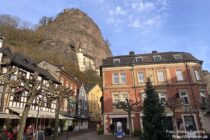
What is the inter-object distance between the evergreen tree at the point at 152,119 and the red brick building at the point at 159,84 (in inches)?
359

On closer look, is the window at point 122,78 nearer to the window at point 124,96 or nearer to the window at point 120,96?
the window at point 120,96

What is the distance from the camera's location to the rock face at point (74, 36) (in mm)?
72069

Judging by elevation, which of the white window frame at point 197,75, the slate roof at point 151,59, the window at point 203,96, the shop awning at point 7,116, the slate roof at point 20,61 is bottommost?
the shop awning at point 7,116

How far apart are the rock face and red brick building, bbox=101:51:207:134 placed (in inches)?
1715

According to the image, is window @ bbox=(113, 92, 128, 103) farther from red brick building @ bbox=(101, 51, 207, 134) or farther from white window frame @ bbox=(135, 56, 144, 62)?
white window frame @ bbox=(135, 56, 144, 62)

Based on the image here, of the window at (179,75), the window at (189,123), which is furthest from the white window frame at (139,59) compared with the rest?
the window at (189,123)

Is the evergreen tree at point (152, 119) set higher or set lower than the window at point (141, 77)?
lower

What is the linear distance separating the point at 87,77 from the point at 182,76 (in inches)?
1672

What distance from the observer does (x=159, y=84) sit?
27.6 metres

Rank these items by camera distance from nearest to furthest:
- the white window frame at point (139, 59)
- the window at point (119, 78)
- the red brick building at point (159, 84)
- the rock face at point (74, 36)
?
the red brick building at point (159, 84) < the window at point (119, 78) < the white window frame at point (139, 59) < the rock face at point (74, 36)

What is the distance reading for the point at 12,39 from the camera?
59.8 metres

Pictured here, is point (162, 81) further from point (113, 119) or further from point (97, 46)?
point (97, 46)

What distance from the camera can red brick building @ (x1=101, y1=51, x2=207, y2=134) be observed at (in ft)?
84.8

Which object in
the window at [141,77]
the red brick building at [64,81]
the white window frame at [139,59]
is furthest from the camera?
the red brick building at [64,81]
